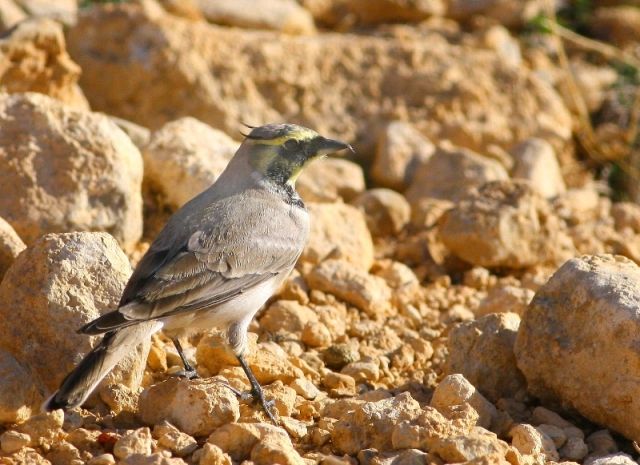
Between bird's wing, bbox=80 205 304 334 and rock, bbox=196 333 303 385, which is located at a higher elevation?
bird's wing, bbox=80 205 304 334

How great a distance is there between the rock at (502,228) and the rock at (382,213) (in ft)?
2.48

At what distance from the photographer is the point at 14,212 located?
706 centimetres

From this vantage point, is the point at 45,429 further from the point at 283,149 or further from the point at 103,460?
the point at 283,149

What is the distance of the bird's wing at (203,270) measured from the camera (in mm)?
5359

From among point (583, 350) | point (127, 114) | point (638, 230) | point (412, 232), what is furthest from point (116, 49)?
point (583, 350)

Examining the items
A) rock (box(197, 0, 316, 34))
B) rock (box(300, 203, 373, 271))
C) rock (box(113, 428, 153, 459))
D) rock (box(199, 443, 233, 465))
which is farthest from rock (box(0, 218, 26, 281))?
rock (box(197, 0, 316, 34))

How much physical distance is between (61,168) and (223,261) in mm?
1927

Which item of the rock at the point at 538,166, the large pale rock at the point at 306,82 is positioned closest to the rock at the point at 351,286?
the large pale rock at the point at 306,82

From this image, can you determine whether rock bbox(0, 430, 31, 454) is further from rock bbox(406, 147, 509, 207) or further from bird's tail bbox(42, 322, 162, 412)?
rock bbox(406, 147, 509, 207)

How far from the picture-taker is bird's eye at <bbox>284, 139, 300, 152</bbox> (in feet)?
20.9

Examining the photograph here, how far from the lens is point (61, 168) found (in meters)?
7.23

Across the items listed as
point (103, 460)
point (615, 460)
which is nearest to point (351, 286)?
point (615, 460)

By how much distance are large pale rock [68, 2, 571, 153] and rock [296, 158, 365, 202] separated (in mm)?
920

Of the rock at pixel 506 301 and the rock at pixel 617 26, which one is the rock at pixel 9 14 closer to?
the rock at pixel 506 301
